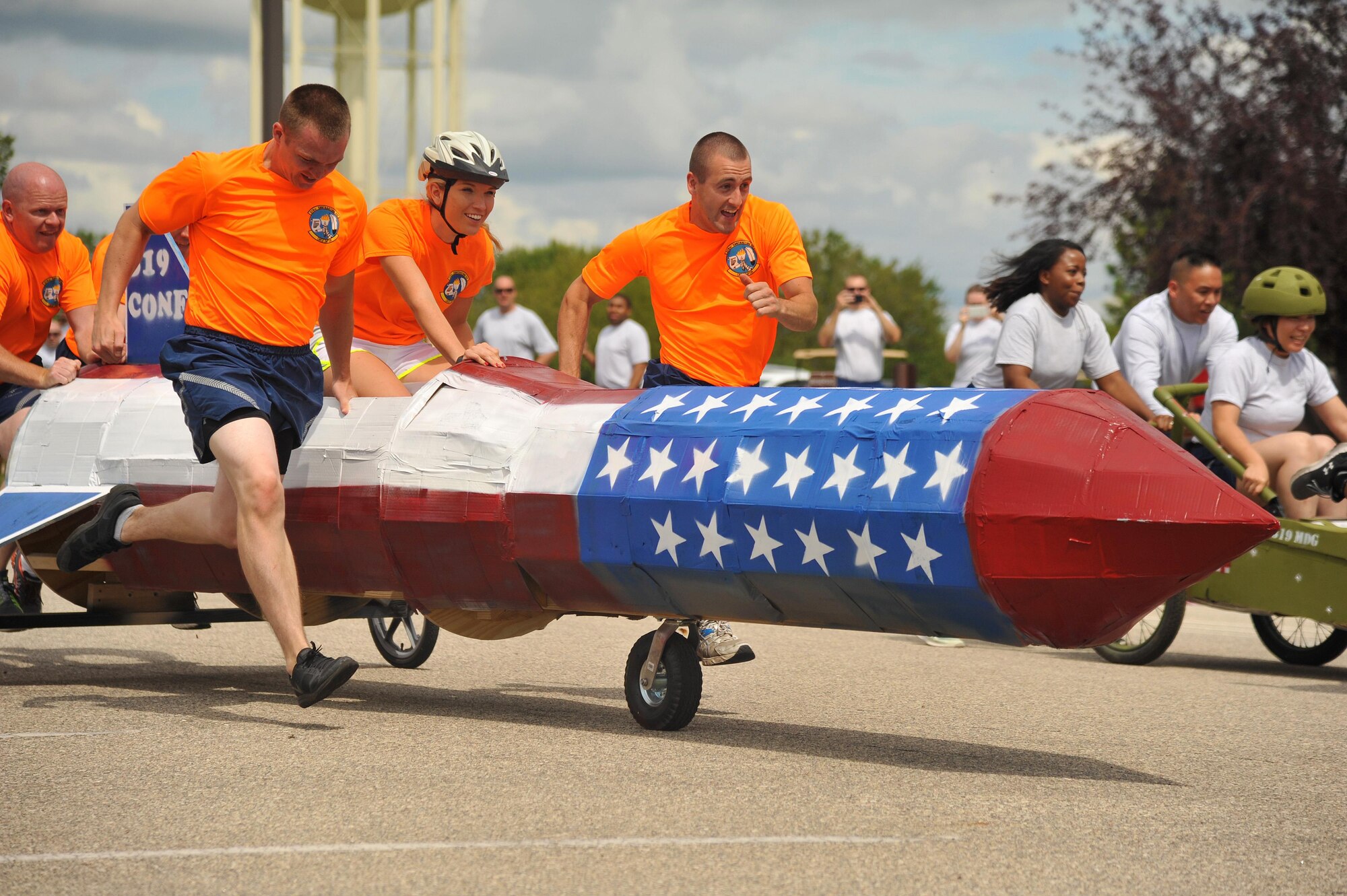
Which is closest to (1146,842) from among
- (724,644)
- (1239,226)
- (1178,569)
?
(1178,569)

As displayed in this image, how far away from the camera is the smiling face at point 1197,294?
8898 mm

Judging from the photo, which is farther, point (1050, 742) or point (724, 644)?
point (724, 644)

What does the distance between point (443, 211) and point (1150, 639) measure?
433 cm

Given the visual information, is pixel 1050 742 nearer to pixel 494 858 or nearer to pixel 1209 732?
pixel 1209 732

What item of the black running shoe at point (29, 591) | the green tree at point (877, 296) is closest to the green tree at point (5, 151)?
the black running shoe at point (29, 591)

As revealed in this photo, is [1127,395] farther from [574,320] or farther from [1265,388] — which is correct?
[574,320]

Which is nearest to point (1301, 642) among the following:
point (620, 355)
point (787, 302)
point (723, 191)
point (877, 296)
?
point (787, 302)

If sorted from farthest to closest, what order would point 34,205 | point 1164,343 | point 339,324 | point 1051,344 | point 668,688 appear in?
point 1164,343 < point 1051,344 < point 34,205 < point 339,324 < point 668,688

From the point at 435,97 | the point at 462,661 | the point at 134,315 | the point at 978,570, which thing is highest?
the point at 435,97

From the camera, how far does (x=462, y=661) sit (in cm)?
809

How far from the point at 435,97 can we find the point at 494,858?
37.1m

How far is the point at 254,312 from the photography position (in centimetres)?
603

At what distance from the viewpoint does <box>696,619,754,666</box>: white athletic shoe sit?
6.39 meters

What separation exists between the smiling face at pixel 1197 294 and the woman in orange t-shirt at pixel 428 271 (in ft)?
12.8
